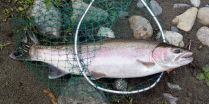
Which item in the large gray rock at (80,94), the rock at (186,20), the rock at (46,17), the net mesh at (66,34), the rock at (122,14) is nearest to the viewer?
the large gray rock at (80,94)

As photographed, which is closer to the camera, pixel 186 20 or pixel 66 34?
pixel 66 34

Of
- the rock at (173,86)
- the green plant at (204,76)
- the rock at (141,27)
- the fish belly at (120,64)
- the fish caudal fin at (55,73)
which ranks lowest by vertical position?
the rock at (173,86)

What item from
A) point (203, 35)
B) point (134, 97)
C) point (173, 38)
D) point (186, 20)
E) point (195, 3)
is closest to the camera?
point (134, 97)

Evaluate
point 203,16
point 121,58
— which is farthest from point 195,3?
point 121,58

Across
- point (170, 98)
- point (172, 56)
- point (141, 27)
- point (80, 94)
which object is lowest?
point (170, 98)

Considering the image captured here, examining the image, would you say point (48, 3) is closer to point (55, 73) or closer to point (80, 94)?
point (55, 73)

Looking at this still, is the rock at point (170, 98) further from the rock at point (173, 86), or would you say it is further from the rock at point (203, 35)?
the rock at point (203, 35)

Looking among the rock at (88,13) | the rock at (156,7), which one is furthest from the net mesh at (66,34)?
the rock at (156,7)
